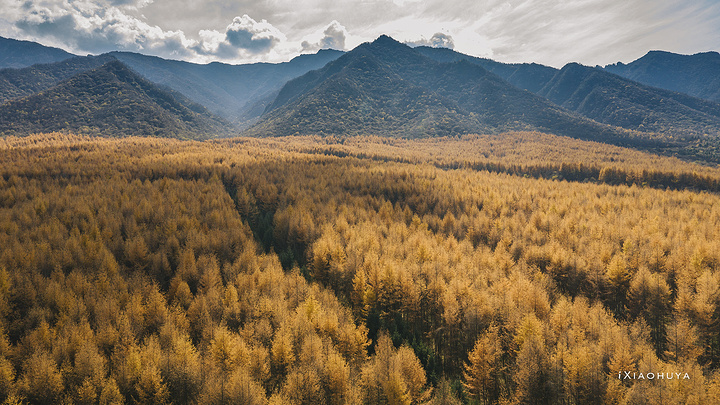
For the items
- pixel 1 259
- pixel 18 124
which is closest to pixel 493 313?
pixel 1 259

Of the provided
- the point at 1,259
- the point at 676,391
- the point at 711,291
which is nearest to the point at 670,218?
the point at 711,291

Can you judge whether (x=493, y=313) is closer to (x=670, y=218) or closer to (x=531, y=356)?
(x=531, y=356)

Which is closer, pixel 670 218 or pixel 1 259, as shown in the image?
pixel 1 259

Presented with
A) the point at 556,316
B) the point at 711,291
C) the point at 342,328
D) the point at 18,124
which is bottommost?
the point at 342,328

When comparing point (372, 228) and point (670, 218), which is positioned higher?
Answer: point (670, 218)

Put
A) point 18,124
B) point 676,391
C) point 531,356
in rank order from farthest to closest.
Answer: point 18,124, point 531,356, point 676,391

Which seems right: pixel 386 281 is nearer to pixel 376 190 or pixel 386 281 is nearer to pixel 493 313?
pixel 493 313

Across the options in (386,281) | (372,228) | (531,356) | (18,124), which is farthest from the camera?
(18,124)
